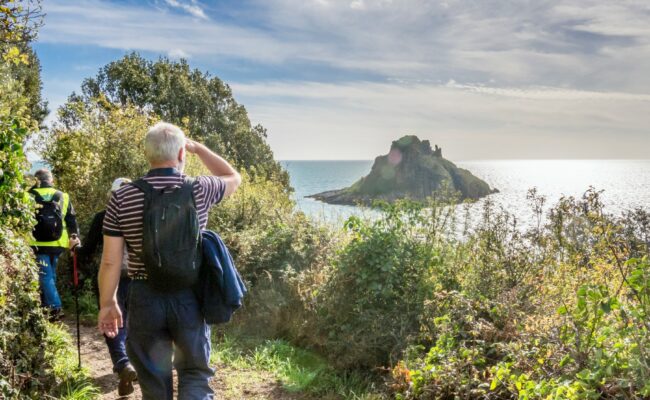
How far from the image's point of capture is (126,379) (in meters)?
4.96

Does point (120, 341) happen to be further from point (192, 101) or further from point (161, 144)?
point (192, 101)

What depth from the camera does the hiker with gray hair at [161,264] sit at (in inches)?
125

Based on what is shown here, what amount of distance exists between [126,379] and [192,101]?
31.3 metres

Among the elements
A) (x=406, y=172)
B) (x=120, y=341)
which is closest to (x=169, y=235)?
(x=120, y=341)

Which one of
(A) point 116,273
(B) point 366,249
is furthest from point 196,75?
(A) point 116,273

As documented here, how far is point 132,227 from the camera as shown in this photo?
3201 millimetres

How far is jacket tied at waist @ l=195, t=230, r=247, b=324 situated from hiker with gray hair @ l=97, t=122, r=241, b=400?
59mm

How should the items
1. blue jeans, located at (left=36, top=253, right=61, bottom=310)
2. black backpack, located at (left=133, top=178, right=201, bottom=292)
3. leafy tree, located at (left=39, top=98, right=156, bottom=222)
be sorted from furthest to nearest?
leafy tree, located at (left=39, top=98, right=156, bottom=222), blue jeans, located at (left=36, top=253, right=61, bottom=310), black backpack, located at (left=133, top=178, right=201, bottom=292)

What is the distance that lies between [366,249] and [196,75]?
110ft

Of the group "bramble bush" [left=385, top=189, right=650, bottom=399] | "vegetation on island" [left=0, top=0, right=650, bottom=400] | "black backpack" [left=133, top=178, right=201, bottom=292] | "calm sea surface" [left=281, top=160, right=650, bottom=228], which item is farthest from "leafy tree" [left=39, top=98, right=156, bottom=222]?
"black backpack" [left=133, top=178, right=201, bottom=292]

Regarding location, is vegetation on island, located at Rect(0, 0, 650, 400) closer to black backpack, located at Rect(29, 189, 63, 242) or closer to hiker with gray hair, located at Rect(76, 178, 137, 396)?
hiker with gray hair, located at Rect(76, 178, 137, 396)

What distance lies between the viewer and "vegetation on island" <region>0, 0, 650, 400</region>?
3.84 metres

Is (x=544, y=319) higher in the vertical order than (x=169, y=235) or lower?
lower

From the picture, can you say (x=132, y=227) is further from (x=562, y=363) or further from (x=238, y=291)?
(x=562, y=363)
